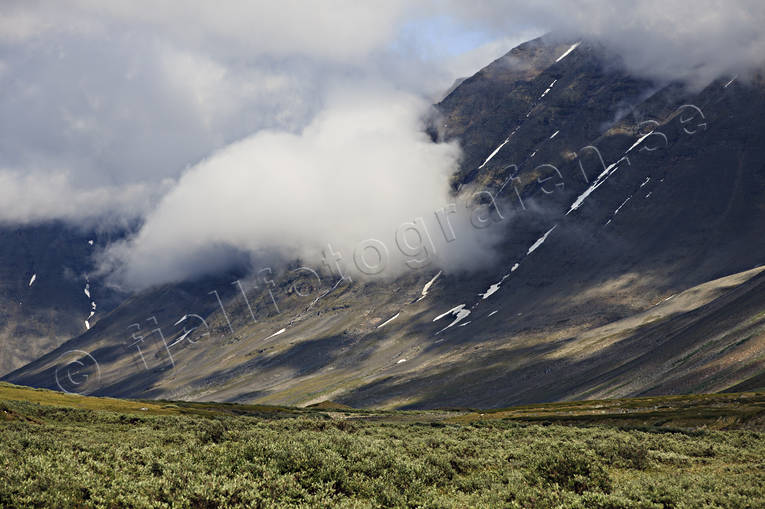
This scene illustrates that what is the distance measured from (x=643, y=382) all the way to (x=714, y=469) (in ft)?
563

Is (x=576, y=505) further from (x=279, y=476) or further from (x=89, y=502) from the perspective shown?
(x=89, y=502)

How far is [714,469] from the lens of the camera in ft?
99.3

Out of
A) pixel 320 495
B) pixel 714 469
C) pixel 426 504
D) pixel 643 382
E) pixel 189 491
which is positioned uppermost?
pixel 189 491

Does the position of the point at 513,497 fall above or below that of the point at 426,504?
below

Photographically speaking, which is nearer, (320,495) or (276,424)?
(320,495)

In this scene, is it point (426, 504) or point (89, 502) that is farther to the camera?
→ point (426, 504)

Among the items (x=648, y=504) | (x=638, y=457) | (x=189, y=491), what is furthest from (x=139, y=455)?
(x=638, y=457)

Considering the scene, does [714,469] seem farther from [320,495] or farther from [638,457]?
[320,495]

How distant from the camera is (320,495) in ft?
67.2

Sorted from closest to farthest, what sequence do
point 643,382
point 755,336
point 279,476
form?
point 279,476, point 755,336, point 643,382

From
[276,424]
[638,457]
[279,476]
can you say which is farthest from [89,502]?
[276,424]

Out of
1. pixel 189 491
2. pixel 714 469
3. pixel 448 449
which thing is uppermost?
pixel 189 491

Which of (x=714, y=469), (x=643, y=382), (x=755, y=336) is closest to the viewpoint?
(x=714, y=469)

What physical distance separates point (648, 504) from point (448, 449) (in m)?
13.9
